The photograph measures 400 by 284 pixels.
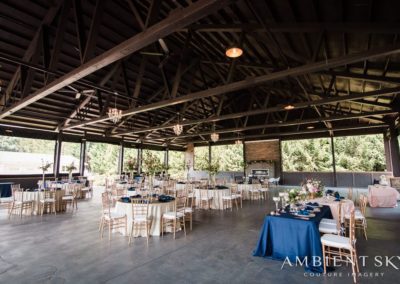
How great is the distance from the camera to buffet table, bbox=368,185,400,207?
26.1ft

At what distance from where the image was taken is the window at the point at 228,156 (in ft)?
58.9

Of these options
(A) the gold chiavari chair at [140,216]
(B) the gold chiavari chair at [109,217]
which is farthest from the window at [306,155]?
(B) the gold chiavari chair at [109,217]

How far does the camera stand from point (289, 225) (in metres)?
3.42

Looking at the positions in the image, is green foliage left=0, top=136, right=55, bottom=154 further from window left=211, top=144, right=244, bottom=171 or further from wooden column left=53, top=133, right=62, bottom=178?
window left=211, top=144, right=244, bottom=171

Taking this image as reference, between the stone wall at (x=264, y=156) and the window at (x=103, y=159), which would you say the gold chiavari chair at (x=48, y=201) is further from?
the window at (x=103, y=159)

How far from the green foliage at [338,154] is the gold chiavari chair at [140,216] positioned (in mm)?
13484

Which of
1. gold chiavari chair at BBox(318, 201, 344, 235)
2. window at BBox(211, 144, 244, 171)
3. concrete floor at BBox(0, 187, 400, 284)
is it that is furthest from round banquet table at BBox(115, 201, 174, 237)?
window at BBox(211, 144, 244, 171)

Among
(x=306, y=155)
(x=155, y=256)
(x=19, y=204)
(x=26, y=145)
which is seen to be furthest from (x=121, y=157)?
(x=306, y=155)

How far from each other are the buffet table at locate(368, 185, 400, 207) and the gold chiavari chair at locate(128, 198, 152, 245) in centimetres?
859

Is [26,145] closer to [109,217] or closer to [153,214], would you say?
[109,217]

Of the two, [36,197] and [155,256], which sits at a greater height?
[36,197]

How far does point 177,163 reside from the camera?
20750 millimetres

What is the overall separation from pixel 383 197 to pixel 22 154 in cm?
1661

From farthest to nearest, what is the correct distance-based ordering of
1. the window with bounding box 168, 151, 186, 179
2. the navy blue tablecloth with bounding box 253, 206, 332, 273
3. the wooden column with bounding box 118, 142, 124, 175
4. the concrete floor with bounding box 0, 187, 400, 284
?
1. the window with bounding box 168, 151, 186, 179
2. the wooden column with bounding box 118, 142, 124, 175
3. the navy blue tablecloth with bounding box 253, 206, 332, 273
4. the concrete floor with bounding box 0, 187, 400, 284
